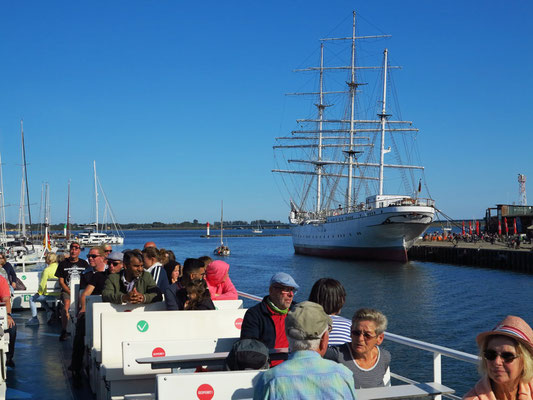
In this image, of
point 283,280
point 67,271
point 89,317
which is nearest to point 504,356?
point 283,280

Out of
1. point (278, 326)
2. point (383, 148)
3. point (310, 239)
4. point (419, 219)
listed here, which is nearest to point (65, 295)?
point (278, 326)

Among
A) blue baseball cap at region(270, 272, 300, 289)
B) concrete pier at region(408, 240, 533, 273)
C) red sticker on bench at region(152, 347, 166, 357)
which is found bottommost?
concrete pier at region(408, 240, 533, 273)

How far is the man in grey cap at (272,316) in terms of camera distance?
4535 millimetres

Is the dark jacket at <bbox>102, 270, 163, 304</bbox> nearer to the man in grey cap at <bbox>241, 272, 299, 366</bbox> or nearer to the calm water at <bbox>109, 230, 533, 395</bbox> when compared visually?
the man in grey cap at <bbox>241, 272, 299, 366</bbox>

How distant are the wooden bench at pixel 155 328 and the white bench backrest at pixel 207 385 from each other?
232 cm

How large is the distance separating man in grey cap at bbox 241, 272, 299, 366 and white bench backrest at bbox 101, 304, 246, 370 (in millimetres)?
1250

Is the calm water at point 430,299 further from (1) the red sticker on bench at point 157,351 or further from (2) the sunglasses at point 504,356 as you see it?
(2) the sunglasses at point 504,356

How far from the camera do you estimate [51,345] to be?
935 cm

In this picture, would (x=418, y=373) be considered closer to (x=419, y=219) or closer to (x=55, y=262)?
(x=55, y=262)

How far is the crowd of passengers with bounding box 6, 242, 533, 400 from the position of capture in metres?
2.64

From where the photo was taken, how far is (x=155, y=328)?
5.74m

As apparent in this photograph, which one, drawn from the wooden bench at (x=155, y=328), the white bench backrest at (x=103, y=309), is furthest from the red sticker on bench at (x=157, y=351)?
the white bench backrest at (x=103, y=309)

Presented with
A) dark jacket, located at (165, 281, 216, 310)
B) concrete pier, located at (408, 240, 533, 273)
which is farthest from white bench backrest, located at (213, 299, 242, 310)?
concrete pier, located at (408, 240, 533, 273)

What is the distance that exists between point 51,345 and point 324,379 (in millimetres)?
7818
